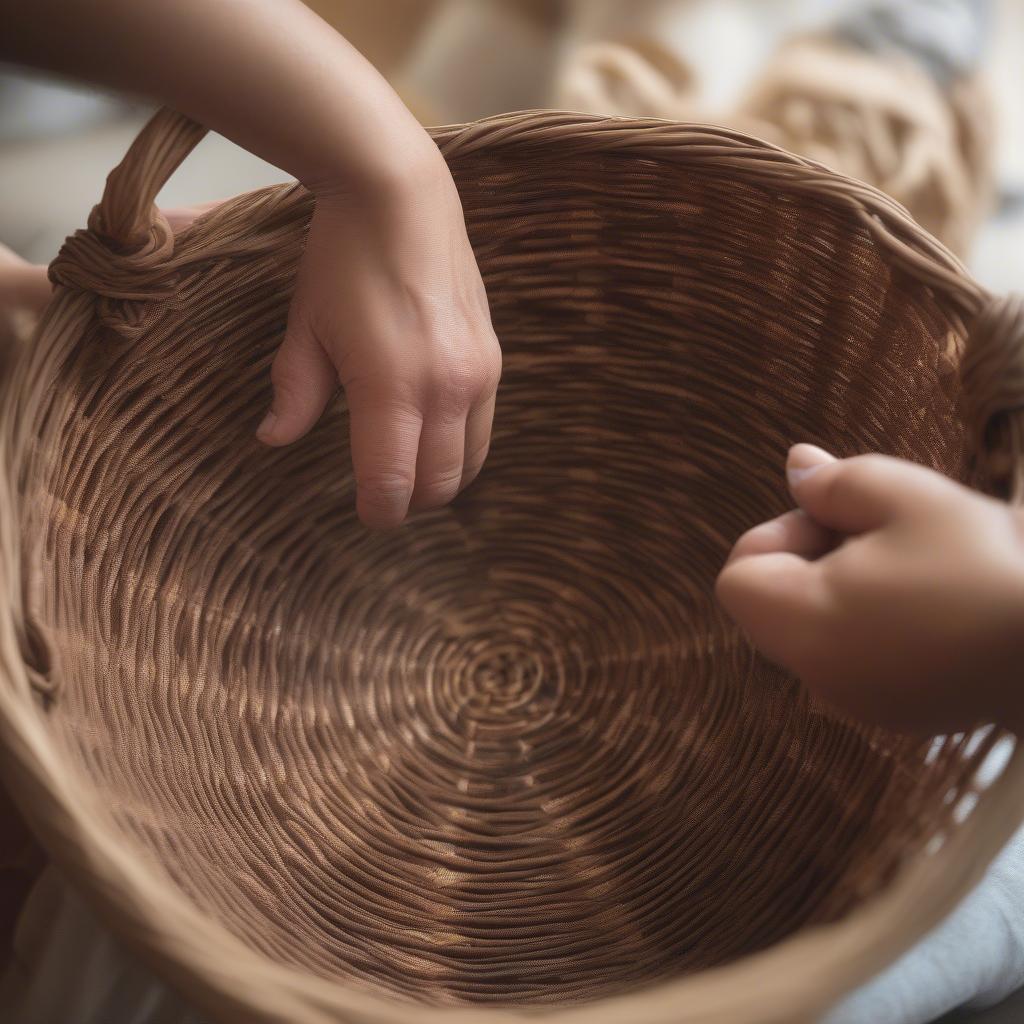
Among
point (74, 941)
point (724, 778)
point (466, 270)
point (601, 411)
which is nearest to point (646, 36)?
point (601, 411)

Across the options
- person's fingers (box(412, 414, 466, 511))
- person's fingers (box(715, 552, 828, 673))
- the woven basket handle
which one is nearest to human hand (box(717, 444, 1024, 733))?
Result: person's fingers (box(715, 552, 828, 673))

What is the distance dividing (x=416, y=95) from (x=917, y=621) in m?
1.02

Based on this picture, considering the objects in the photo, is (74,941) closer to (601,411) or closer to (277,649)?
(277,649)

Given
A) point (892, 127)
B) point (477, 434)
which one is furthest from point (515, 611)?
point (892, 127)

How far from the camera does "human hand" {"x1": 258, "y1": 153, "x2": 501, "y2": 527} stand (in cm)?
52

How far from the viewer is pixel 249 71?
47cm

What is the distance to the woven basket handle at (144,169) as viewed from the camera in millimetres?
492

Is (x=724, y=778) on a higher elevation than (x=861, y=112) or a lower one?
lower

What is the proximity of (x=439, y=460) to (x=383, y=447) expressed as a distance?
4 centimetres

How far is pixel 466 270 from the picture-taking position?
0.55 meters

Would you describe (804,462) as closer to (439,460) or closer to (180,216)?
(439,460)

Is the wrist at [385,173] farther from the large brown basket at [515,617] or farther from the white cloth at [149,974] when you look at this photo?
the white cloth at [149,974]

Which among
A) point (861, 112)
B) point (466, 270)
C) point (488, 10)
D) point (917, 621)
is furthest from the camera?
point (488, 10)

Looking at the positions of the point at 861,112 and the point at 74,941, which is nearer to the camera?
the point at 74,941
